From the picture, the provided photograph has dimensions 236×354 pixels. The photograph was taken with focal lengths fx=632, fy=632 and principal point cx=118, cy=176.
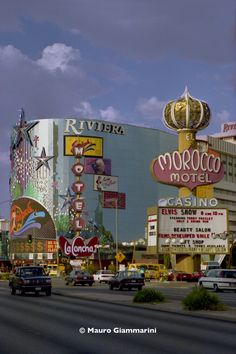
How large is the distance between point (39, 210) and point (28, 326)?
125380 mm

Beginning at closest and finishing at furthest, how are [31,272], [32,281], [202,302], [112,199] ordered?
[202,302]
[32,281]
[31,272]
[112,199]

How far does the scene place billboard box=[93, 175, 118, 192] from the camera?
474 feet

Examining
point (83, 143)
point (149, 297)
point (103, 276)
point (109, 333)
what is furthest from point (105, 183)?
point (109, 333)

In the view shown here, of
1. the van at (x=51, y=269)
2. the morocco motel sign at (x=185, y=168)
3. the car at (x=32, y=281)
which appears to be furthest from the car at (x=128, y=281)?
the van at (x=51, y=269)

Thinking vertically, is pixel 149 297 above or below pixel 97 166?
below

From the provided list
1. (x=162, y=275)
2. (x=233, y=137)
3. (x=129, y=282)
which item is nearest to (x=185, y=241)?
(x=162, y=275)

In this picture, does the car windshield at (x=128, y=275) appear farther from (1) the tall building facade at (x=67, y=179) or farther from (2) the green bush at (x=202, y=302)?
(1) the tall building facade at (x=67, y=179)

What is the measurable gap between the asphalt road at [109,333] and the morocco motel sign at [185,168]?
40647 millimetres

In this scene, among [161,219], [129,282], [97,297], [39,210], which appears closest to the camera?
[97,297]

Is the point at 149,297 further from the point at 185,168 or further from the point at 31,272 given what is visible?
the point at 185,168

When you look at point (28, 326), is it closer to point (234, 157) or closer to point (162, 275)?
point (162, 275)

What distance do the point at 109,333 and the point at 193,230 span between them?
4567 cm

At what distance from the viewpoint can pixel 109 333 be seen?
54.8 feet

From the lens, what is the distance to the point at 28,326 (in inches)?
736
